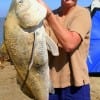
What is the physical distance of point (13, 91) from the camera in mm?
9375

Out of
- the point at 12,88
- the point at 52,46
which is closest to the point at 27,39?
the point at 52,46

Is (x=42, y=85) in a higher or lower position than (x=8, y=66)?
higher

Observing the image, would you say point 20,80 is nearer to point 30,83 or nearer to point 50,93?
point 30,83

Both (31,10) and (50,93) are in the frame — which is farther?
(50,93)

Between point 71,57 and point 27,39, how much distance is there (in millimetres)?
579

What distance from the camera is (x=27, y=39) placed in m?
3.63

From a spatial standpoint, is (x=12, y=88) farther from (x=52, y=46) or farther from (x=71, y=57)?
(x=52, y=46)

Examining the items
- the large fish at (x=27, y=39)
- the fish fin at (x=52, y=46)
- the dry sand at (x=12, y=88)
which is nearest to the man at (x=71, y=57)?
the fish fin at (x=52, y=46)

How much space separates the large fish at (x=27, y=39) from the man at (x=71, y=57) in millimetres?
283

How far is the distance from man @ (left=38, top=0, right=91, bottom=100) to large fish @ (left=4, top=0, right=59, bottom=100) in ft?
0.93

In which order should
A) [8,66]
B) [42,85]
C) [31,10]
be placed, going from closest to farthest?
[31,10]
[42,85]
[8,66]

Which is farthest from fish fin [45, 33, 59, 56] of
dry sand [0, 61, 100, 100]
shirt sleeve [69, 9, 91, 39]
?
dry sand [0, 61, 100, 100]

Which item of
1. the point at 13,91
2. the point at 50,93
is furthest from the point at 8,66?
the point at 50,93

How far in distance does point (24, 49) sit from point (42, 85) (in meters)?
0.40
